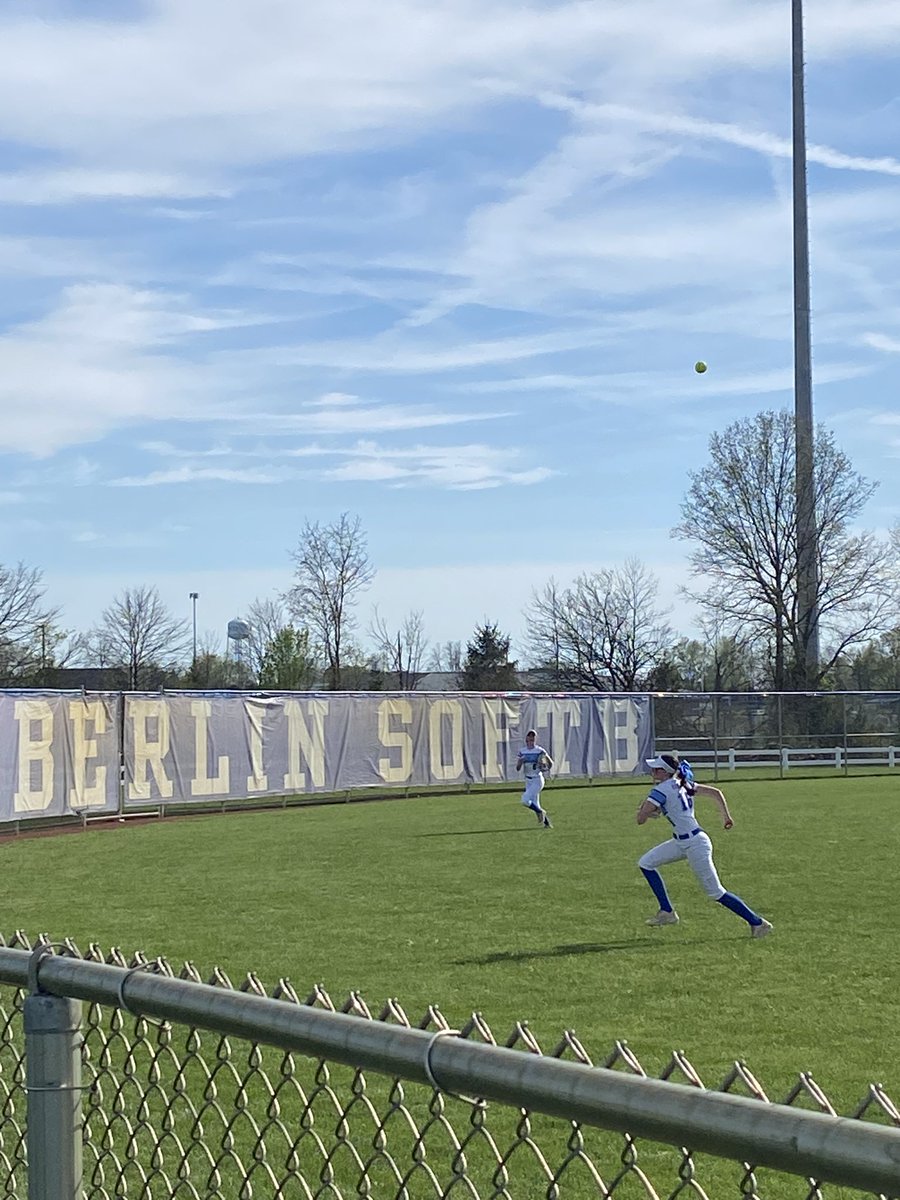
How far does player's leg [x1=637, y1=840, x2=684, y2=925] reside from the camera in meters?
13.5

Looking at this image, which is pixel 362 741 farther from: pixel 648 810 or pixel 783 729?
pixel 648 810

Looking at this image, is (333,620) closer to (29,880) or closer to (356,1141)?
(29,880)

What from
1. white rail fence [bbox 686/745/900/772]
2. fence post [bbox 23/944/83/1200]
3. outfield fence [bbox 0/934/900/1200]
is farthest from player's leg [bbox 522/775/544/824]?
fence post [bbox 23/944/83/1200]

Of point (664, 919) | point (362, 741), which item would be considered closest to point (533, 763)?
point (362, 741)

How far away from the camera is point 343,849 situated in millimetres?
22203

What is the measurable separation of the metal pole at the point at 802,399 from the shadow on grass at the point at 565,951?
1686 inches

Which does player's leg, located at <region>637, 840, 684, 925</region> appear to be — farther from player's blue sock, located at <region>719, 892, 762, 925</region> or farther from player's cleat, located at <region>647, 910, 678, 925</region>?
player's blue sock, located at <region>719, 892, 762, 925</region>

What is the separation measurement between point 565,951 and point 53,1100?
9.21 m

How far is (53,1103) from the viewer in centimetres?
319

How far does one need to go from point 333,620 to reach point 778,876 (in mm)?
48572

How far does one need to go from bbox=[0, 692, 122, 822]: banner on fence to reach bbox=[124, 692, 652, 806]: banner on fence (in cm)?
64

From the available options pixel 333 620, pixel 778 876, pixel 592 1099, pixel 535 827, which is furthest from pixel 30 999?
pixel 333 620

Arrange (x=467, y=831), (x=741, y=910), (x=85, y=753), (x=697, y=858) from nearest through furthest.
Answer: (x=741, y=910)
(x=697, y=858)
(x=467, y=831)
(x=85, y=753)

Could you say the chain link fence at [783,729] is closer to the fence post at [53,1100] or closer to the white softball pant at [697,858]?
the white softball pant at [697,858]
